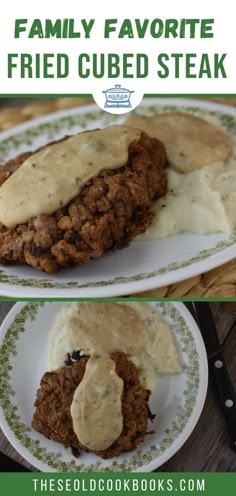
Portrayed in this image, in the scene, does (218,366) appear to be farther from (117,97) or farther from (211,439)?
(117,97)

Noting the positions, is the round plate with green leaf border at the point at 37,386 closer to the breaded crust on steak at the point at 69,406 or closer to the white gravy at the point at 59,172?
the breaded crust on steak at the point at 69,406

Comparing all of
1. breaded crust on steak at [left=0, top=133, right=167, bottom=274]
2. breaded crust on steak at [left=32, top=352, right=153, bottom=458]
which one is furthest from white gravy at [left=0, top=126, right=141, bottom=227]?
breaded crust on steak at [left=32, top=352, right=153, bottom=458]

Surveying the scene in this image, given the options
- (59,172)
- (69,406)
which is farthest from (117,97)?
(69,406)

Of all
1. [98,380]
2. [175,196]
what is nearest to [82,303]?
[98,380]
